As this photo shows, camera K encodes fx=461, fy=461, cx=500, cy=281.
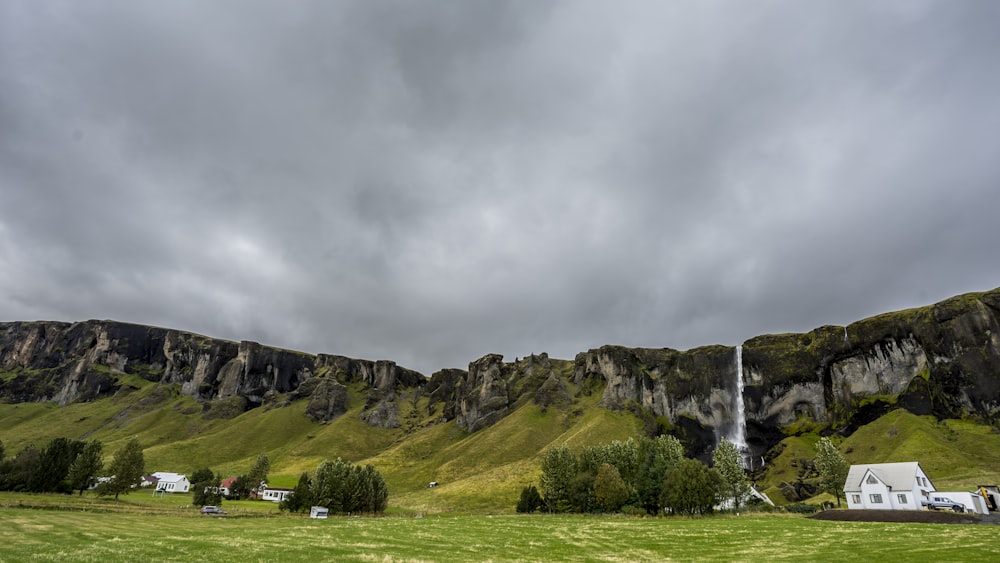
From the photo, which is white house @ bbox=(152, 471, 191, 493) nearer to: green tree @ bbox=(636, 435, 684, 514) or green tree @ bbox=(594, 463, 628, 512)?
green tree @ bbox=(594, 463, 628, 512)

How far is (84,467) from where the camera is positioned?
93.4 meters

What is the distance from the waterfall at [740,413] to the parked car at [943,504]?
96.1m

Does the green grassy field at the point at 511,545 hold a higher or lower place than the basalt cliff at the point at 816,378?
lower

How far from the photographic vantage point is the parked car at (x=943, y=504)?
6331 cm

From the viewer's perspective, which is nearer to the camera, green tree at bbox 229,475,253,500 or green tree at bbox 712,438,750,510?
green tree at bbox 712,438,750,510

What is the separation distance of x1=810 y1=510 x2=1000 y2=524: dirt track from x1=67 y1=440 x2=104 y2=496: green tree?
12969 cm

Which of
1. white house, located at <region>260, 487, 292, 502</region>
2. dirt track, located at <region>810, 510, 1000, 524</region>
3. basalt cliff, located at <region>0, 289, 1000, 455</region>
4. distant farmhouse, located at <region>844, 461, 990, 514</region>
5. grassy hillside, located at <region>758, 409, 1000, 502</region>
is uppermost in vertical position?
basalt cliff, located at <region>0, 289, 1000, 455</region>

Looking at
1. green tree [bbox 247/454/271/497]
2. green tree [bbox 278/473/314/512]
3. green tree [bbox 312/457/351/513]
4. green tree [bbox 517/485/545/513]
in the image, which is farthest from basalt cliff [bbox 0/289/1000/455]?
green tree [bbox 278/473/314/512]

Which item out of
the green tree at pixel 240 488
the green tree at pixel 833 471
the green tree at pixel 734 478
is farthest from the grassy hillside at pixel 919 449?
the green tree at pixel 240 488

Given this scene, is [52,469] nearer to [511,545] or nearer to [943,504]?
[511,545]

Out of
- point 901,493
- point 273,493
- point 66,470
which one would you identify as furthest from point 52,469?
point 901,493

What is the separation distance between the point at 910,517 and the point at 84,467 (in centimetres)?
13837

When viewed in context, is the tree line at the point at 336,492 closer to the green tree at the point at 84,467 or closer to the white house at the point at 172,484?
the green tree at the point at 84,467

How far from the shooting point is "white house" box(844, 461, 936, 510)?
67438 mm
